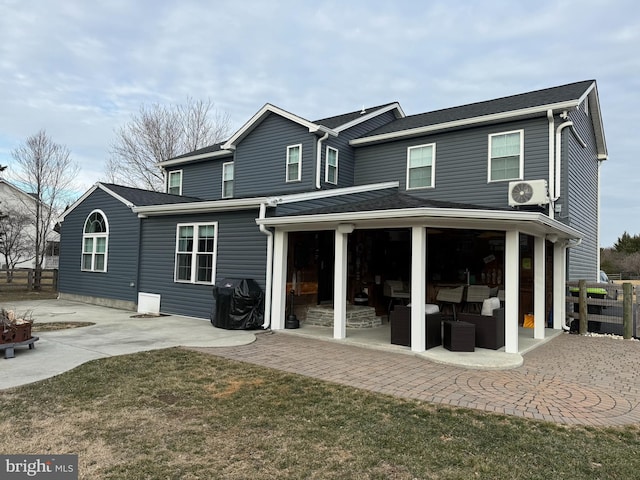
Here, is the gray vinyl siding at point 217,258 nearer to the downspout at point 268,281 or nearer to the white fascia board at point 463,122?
Answer: the downspout at point 268,281

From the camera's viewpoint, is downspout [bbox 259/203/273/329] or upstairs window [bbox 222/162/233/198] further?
upstairs window [bbox 222/162/233/198]

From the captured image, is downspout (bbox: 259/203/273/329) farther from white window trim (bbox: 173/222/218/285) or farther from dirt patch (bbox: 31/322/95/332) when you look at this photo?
dirt patch (bbox: 31/322/95/332)

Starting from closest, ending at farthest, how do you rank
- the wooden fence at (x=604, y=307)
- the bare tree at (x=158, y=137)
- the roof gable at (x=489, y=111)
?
1. the wooden fence at (x=604, y=307)
2. the roof gable at (x=489, y=111)
3. the bare tree at (x=158, y=137)

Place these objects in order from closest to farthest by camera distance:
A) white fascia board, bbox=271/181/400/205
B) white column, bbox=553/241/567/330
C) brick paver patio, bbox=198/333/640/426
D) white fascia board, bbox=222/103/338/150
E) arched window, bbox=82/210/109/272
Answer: brick paver patio, bbox=198/333/640/426 < white fascia board, bbox=271/181/400/205 < white column, bbox=553/241/567/330 < white fascia board, bbox=222/103/338/150 < arched window, bbox=82/210/109/272

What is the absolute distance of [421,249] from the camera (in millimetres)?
6719

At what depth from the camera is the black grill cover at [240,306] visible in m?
8.74

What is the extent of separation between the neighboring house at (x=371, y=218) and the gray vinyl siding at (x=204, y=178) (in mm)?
1134

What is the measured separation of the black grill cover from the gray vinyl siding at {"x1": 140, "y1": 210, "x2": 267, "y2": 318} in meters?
0.28

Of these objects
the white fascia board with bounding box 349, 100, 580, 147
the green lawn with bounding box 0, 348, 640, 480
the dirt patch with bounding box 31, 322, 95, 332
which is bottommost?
the dirt patch with bounding box 31, 322, 95, 332

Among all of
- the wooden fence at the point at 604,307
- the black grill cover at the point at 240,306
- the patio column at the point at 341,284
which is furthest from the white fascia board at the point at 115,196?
the wooden fence at the point at 604,307

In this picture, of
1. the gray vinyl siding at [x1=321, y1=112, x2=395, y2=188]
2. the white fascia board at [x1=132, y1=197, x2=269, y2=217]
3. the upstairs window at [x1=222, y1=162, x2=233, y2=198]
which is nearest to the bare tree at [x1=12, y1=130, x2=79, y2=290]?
the upstairs window at [x1=222, y1=162, x2=233, y2=198]

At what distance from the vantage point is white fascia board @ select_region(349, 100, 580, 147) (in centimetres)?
919

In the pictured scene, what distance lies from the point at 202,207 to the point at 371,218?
4675 mm

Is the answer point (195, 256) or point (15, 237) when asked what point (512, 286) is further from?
point (15, 237)
